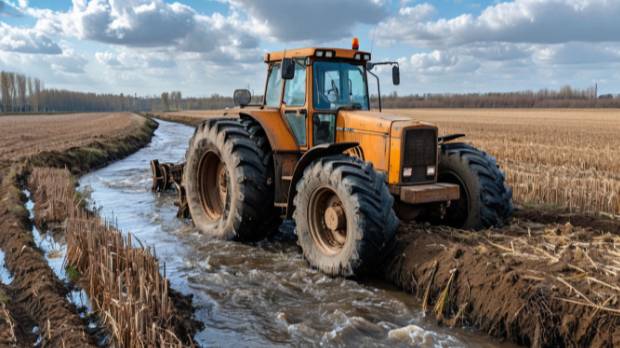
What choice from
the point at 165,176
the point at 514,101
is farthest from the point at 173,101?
the point at 165,176

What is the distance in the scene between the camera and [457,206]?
755 centimetres

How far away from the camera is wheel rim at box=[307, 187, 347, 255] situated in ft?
21.0

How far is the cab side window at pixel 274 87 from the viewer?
8.27 metres

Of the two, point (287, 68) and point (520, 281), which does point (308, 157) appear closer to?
point (287, 68)

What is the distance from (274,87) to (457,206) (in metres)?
3.36

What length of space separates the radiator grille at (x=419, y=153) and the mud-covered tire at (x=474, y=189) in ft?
2.14

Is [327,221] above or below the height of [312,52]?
below

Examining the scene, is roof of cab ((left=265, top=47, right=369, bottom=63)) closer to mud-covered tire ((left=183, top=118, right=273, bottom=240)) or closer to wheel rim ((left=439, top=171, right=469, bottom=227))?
mud-covered tire ((left=183, top=118, right=273, bottom=240))

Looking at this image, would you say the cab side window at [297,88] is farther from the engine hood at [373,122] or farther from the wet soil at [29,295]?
the wet soil at [29,295]

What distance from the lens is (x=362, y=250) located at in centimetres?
586

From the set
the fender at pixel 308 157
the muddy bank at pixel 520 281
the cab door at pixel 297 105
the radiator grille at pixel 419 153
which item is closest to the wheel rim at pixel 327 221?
the fender at pixel 308 157

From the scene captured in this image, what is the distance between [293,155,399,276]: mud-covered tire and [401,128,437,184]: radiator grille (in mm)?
783

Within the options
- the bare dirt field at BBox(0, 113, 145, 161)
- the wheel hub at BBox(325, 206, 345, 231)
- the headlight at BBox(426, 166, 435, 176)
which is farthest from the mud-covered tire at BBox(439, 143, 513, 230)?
the bare dirt field at BBox(0, 113, 145, 161)

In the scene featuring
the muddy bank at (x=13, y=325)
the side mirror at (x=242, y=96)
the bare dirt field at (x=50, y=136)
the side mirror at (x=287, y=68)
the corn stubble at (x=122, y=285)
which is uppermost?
the side mirror at (x=287, y=68)
